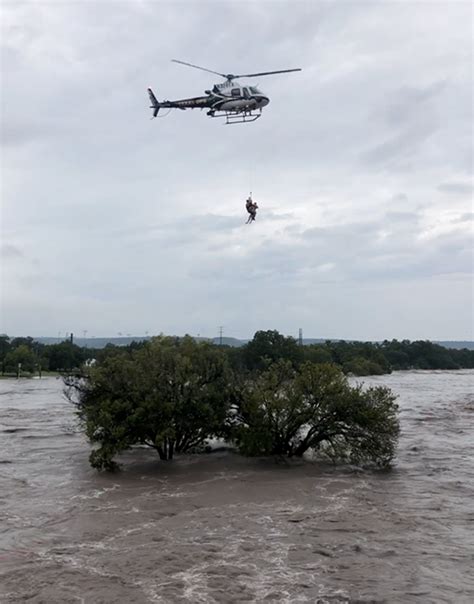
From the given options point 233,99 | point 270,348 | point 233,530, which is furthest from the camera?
point 270,348

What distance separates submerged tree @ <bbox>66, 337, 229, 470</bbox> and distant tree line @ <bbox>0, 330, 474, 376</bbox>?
6657cm

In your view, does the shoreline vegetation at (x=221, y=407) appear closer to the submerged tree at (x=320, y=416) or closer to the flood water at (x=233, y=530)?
the submerged tree at (x=320, y=416)

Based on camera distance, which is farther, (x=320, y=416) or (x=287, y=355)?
(x=287, y=355)

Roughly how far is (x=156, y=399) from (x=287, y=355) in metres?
100

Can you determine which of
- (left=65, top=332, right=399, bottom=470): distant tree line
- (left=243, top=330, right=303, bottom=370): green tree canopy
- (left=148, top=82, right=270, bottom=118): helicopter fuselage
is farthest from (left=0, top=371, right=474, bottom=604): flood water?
(left=243, top=330, right=303, bottom=370): green tree canopy

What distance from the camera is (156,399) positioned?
101 feet

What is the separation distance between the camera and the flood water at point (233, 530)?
52.9ft

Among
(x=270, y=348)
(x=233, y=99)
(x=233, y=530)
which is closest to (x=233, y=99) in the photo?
(x=233, y=99)

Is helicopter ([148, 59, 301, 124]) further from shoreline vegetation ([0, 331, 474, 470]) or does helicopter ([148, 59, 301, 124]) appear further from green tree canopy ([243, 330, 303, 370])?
green tree canopy ([243, 330, 303, 370])

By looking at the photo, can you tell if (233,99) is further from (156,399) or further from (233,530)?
(233,530)

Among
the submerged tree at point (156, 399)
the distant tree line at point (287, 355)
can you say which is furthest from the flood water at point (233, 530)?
the distant tree line at point (287, 355)

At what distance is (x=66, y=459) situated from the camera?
34938 millimetres

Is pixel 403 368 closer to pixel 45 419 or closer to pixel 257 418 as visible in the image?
pixel 45 419

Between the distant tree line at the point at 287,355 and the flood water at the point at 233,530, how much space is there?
2742 inches
